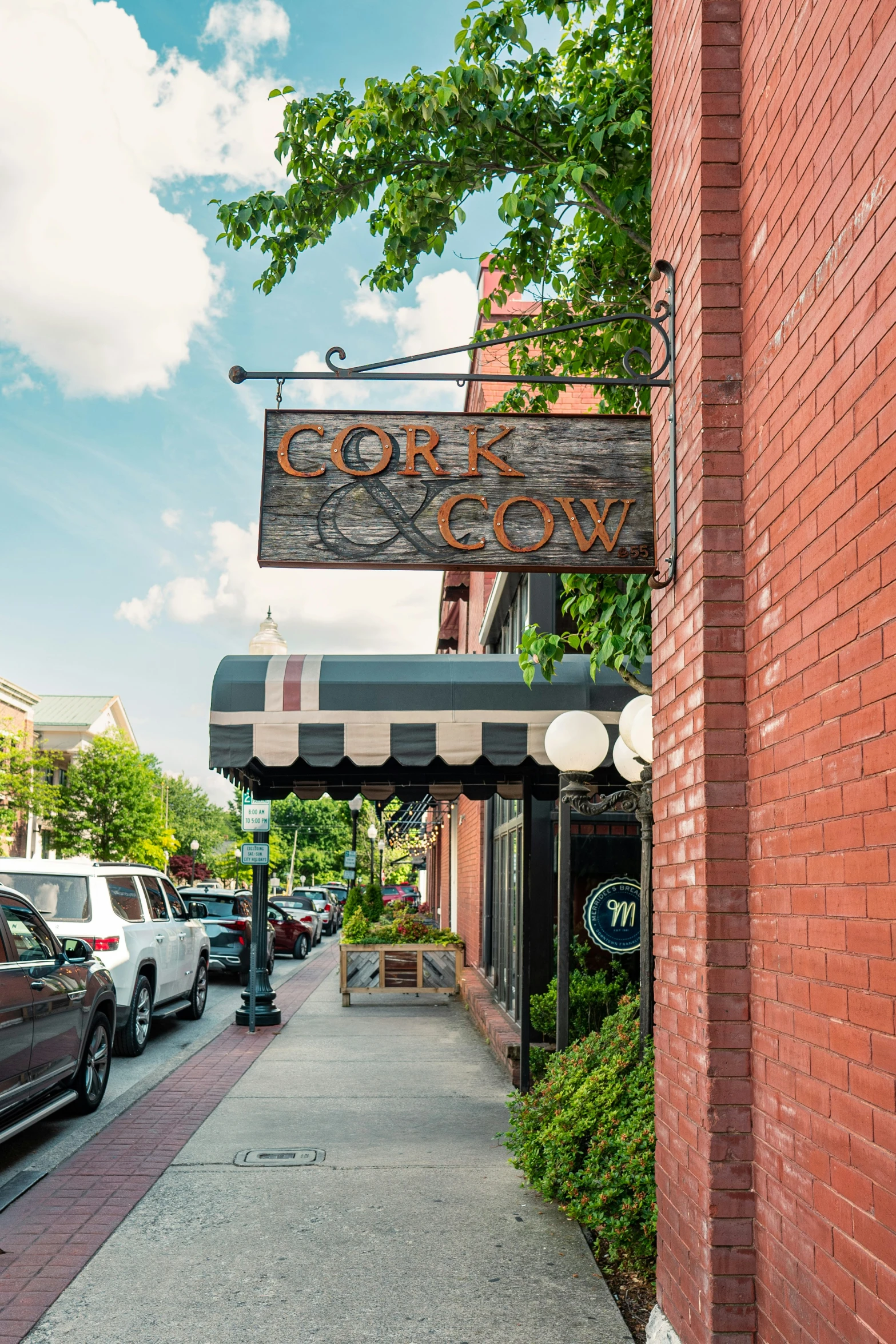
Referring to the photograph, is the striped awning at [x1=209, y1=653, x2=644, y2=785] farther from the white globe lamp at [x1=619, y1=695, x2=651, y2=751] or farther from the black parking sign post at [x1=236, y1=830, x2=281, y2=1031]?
the black parking sign post at [x1=236, y1=830, x2=281, y2=1031]

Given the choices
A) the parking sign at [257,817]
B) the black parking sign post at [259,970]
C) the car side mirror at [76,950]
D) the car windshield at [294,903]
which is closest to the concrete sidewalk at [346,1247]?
the car side mirror at [76,950]

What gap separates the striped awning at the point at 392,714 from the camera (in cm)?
822

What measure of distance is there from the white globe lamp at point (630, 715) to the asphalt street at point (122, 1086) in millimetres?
4339

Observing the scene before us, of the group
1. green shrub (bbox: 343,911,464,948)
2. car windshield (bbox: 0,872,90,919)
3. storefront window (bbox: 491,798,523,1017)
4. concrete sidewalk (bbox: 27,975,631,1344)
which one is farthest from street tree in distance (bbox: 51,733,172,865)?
concrete sidewalk (bbox: 27,975,631,1344)

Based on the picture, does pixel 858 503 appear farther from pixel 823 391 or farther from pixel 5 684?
pixel 5 684

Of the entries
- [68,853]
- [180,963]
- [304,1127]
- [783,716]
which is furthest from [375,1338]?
[68,853]

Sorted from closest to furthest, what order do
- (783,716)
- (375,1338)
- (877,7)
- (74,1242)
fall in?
1. (877,7)
2. (783,716)
3. (375,1338)
4. (74,1242)

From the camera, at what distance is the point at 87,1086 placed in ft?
26.9

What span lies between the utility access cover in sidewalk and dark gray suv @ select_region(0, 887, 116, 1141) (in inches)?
53.2

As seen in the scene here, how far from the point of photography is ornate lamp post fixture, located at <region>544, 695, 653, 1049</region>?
19.9ft

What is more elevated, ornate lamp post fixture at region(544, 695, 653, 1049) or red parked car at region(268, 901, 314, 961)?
ornate lamp post fixture at region(544, 695, 653, 1049)

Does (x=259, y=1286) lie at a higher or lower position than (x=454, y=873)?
lower

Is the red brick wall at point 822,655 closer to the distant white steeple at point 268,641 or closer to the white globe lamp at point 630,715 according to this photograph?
the white globe lamp at point 630,715

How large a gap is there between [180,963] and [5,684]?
37.4 m
